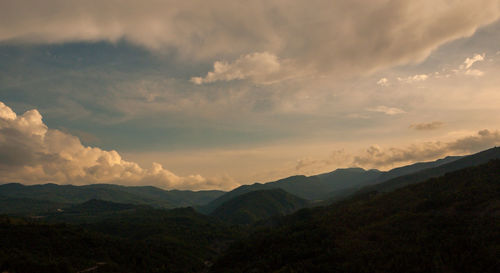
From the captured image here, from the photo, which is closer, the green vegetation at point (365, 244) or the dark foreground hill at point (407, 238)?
the dark foreground hill at point (407, 238)

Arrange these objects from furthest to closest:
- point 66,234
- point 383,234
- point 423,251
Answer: point 66,234 < point 383,234 < point 423,251

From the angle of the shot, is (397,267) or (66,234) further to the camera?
(66,234)

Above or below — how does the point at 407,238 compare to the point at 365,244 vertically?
above

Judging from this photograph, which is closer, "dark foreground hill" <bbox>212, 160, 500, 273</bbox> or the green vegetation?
"dark foreground hill" <bbox>212, 160, 500, 273</bbox>

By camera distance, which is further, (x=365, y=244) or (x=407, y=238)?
(x=365, y=244)

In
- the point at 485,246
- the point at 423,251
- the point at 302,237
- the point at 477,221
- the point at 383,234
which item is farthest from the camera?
the point at 302,237

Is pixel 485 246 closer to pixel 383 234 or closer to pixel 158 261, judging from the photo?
pixel 383 234

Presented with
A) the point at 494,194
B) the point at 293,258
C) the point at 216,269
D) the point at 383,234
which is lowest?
the point at 216,269

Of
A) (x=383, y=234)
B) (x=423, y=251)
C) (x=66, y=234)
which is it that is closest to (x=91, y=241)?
(x=66, y=234)
